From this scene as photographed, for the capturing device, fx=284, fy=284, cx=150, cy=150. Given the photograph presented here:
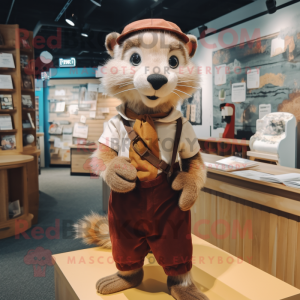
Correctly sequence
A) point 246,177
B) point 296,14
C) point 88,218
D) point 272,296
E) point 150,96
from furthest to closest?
point 296,14, point 246,177, point 88,218, point 272,296, point 150,96

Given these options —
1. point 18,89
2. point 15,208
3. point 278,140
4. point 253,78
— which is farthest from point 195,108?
point 15,208

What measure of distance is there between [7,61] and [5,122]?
2.42ft

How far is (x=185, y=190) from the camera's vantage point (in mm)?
1099

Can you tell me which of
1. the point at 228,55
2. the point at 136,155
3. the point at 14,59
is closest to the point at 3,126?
the point at 14,59

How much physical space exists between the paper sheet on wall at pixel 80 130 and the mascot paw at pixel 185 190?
6652 millimetres

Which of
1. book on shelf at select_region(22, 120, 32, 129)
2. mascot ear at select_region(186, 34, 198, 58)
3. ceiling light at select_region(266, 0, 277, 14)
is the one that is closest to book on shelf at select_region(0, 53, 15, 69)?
book on shelf at select_region(22, 120, 32, 129)

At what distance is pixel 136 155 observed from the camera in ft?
3.66

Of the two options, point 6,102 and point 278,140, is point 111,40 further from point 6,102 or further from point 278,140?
point 278,140

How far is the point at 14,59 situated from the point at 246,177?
124 inches

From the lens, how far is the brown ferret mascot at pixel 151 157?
1093 mm

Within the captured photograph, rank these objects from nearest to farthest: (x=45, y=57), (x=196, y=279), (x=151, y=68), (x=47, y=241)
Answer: (x=151, y=68) < (x=196, y=279) < (x=47, y=241) < (x=45, y=57)

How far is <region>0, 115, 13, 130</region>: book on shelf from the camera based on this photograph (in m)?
3.48

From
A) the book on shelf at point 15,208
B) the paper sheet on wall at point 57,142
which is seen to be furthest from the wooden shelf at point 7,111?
the paper sheet on wall at point 57,142

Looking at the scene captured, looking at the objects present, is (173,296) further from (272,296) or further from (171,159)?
(171,159)
